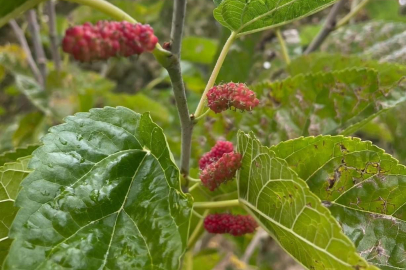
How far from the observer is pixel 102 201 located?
0.44 metres

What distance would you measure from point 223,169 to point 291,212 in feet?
0.36

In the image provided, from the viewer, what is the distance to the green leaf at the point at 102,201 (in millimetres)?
400

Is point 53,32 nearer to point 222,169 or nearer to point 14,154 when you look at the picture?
point 14,154

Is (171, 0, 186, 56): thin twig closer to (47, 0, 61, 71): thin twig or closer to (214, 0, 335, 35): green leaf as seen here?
(214, 0, 335, 35): green leaf

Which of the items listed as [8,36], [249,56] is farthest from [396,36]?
[8,36]

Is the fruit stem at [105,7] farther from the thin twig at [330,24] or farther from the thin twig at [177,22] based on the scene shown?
the thin twig at [330,24]

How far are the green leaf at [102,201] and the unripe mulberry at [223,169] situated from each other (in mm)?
57

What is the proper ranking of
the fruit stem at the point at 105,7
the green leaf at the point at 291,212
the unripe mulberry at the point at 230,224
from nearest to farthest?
the green leaf at the point at 291,212 < the fruit stem at the point at 105,7 < the unripe mulberry at the point at 230,224

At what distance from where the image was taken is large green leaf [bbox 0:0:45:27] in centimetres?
45

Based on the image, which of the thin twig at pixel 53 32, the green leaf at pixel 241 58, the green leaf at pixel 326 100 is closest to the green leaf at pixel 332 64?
the green leaf at pixel 326 100

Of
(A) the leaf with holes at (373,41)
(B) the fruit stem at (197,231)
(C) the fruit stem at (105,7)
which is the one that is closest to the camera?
(C) the fruit stem at (105,7)

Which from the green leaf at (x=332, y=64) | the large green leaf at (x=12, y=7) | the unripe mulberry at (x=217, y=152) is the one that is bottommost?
the unripe mulberry at (x=217, y=152)

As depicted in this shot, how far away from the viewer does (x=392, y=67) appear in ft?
2.36

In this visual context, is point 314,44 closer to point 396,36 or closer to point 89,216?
point 396,36
